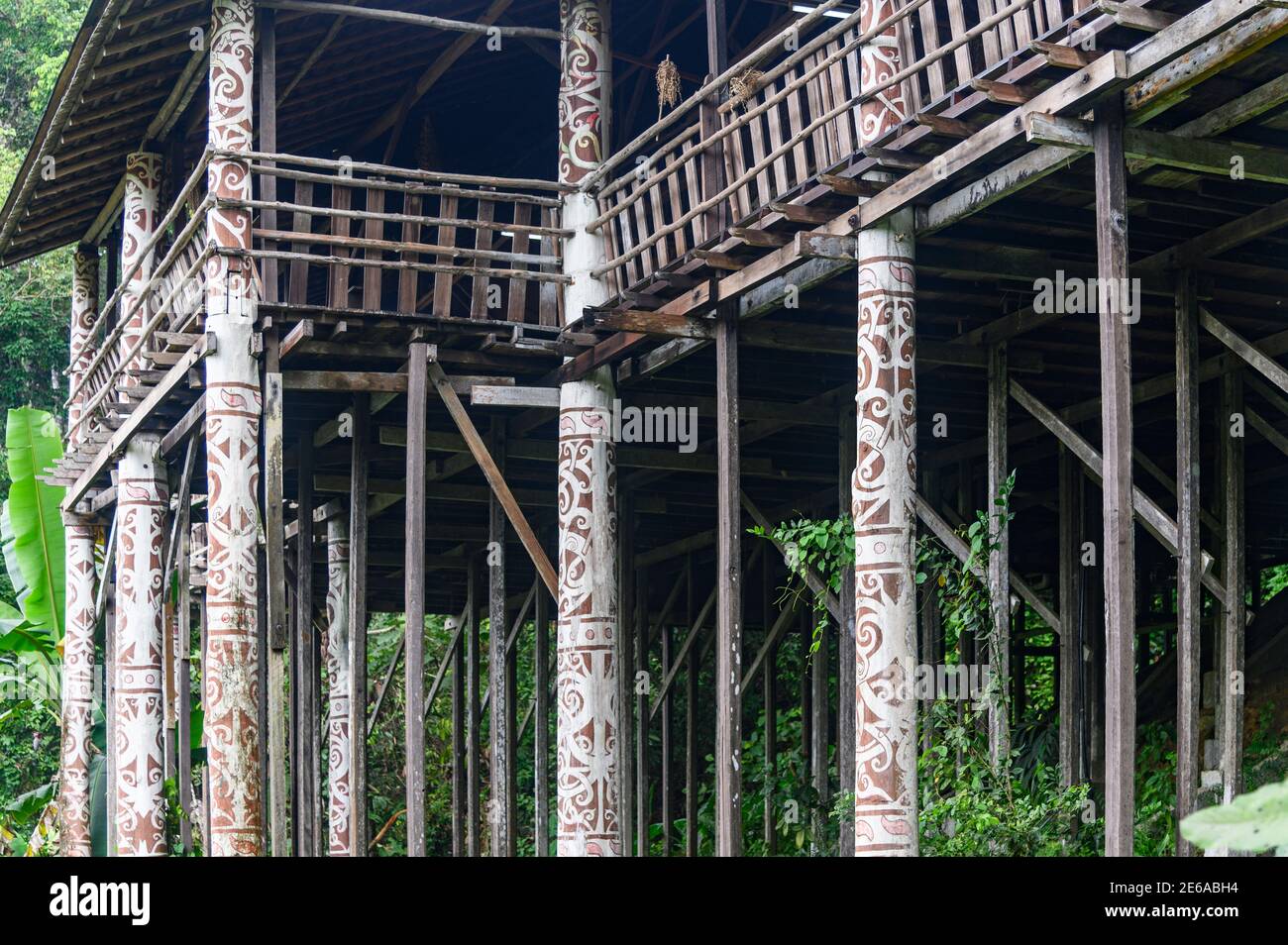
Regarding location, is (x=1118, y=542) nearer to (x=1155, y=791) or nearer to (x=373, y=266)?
(x=373, y=266)

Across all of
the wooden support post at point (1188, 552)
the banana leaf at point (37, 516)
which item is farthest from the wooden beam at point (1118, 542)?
the banana leaf at point (37, 516)

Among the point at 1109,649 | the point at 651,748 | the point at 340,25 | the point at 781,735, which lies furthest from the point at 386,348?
the point at 651,748

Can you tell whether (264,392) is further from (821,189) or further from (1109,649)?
(1109,649)

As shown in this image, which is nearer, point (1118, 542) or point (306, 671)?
point (1118, 542)

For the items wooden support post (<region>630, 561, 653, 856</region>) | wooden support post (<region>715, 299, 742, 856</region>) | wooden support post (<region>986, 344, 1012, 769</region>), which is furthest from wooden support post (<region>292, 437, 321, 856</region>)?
wooden support post (<region>986, 344, 1012, 769</region>)

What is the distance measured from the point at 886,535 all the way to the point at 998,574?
201 cm

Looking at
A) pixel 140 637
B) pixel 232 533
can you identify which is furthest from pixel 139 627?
pixel 232 533

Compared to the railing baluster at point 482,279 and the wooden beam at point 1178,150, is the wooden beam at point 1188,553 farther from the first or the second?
the railing baluster at point 482,279

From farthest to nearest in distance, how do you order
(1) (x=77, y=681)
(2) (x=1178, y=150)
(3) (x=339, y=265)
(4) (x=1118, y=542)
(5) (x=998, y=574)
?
(1) (x=77, y=681) < (3) (x=339, y=265) < (5) (x=998, y=574) < (2) (x=1178, y=150) < (4) (x=1118, y=542)

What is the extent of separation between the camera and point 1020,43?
28.3 feet

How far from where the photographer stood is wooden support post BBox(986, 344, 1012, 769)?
10.8 meters

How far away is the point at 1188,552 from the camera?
31.9ft

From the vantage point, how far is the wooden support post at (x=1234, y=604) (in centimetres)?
1085

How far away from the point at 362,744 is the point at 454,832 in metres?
6.71
